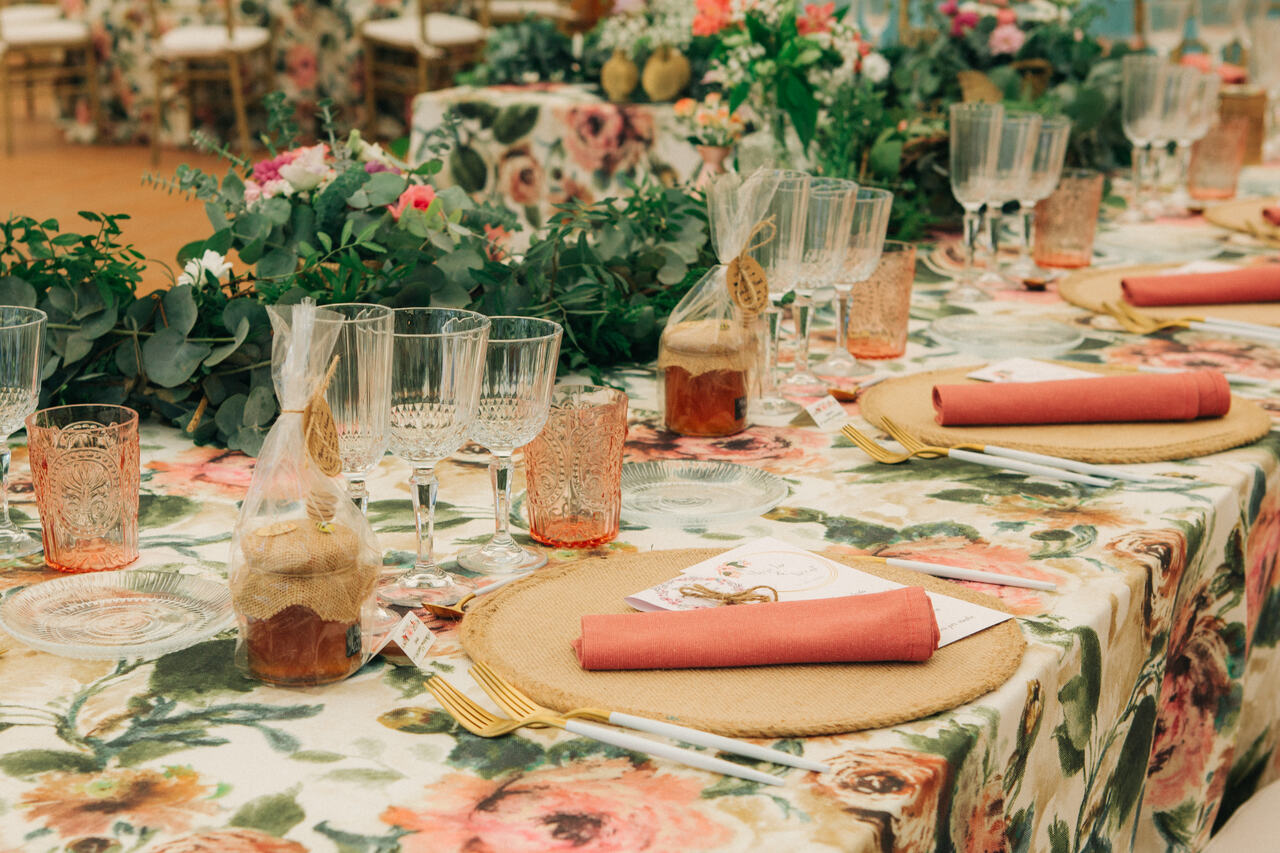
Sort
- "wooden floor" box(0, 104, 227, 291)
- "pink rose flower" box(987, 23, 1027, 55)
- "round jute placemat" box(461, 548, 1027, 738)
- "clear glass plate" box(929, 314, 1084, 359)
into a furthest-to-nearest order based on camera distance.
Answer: "wooden floor" box(0, 104, 227, 291), "pink rose flower" box(987, 23, 1027, 55), "clear glass plate" box(929, 314, 1084, 359), "round jute placemat" box(461, 548, 1027, 738)

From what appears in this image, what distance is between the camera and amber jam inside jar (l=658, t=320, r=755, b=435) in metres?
1.45

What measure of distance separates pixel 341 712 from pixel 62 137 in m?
7.77

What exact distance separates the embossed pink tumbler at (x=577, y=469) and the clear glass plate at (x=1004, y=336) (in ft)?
2.59

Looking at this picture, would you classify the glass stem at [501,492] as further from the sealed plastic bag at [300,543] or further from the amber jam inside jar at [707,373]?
the amber jam inside jar at [707,373]

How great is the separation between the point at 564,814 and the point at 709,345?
30.2 inches

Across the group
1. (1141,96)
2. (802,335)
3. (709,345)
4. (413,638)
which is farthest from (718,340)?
(1141,96)

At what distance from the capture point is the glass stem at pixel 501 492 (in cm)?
108

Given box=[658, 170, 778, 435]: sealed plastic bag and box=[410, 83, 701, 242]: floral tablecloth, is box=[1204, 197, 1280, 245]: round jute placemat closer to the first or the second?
box=[410, 83, 701, 242]: floral tablecloth

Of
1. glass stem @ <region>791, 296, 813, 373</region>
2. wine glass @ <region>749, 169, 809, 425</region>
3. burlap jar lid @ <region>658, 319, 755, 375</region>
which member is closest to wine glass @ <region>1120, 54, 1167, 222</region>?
glass stem @ <region>791, 296, 813, 373</region>

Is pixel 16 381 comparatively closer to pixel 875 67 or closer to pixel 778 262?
pixel 778 262

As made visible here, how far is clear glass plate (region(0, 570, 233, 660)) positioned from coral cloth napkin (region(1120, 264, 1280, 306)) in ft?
4.74

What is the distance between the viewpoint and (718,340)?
4.74 feet

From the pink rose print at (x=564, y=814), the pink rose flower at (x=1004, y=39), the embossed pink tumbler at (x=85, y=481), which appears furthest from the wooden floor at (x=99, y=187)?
the pink rose print at (x=564, y=814)

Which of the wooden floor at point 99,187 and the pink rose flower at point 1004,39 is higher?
the pink rose flower at point 1004,39
